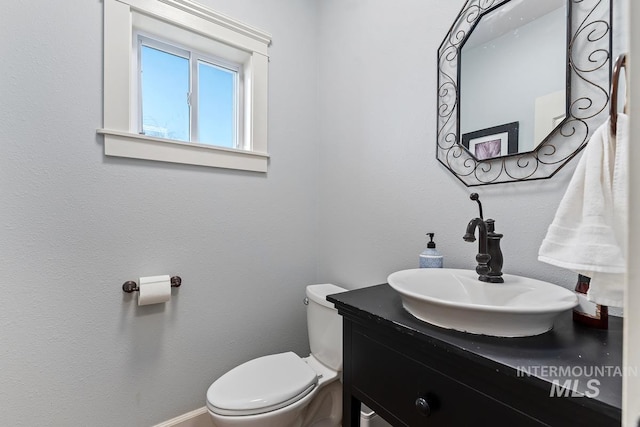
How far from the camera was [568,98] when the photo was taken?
2.77ft

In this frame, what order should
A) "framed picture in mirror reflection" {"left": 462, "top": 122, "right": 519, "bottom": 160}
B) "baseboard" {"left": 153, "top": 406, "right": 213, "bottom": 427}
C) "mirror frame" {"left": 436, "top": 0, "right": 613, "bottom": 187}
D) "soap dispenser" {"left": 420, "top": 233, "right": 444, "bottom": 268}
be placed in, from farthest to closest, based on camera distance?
"baseboard" {"left": 153, "top": 406, "right": 213, "bottom": 427}
"soap dispenser" {"left": 420, "top": 233, "right": 444, "bottom": 268}
"framed picture in mirror reflection" {"left": 462, "top": 122, "right": 519, "bottom": 160}
"mirror frame" {"left": 436, "top": 0, "right": 613, "bottom": 187}

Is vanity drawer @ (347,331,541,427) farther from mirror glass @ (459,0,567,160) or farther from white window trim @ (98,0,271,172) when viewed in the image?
white window trim @ (98,0,271,172)

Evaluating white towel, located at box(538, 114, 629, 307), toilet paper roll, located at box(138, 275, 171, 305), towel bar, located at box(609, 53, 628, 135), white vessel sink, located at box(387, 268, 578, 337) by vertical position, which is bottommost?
toilet paper roll, located at box(138, 275, 171, 305)

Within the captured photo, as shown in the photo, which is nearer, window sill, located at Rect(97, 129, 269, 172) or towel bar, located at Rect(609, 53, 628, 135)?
towel bar, located at Rect(609, 53, 628, 135)

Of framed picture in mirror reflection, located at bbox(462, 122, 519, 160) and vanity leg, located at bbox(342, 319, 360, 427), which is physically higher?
framed picture in mirror reflection, located at bbox(462, 122, 519, 160)

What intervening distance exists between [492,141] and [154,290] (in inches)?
59.3

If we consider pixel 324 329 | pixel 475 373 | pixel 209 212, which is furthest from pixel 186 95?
pixel 475 373

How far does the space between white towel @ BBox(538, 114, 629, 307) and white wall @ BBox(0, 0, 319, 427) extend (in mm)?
1342

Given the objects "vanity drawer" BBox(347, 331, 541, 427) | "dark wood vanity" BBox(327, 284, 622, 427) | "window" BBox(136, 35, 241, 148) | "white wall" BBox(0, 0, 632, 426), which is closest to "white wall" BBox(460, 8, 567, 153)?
"white wall" BBox(0, 0, 632, 426)

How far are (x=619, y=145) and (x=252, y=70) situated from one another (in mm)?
1567

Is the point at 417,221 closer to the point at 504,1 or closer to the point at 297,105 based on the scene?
the point at 504,1

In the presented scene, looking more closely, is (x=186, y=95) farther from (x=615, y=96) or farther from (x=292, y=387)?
(x=615, y=96)

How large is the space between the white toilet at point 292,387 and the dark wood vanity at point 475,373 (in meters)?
0.35

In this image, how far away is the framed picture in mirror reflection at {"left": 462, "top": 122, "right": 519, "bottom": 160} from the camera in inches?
38.2
